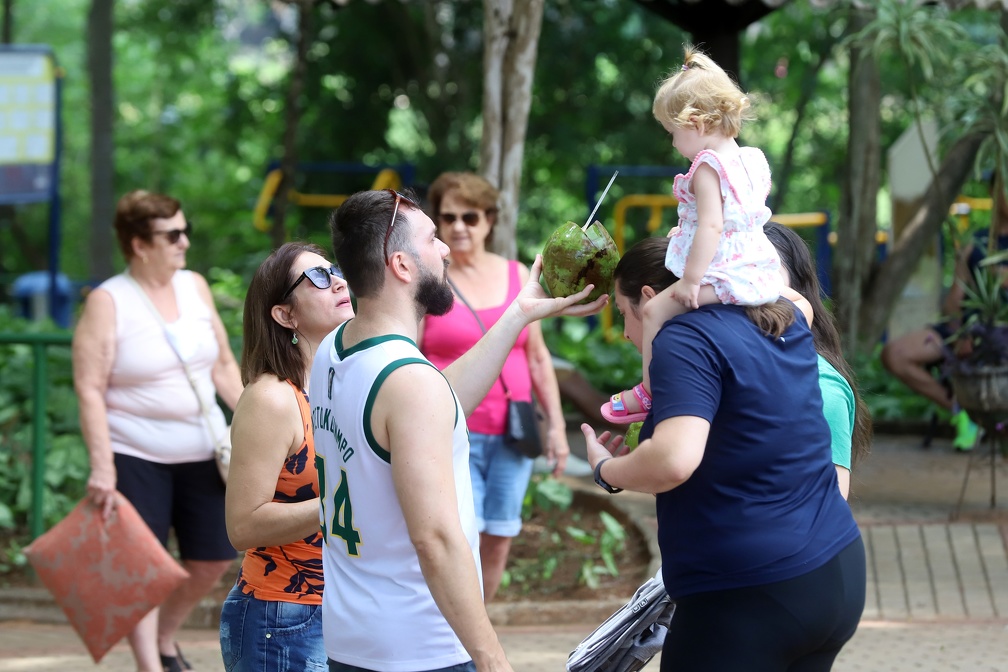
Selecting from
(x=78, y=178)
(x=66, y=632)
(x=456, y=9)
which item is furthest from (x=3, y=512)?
(x=78, y=178)

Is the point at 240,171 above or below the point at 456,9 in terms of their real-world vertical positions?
below

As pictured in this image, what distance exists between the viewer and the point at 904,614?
18.3 ft

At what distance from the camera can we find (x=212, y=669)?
16.6 ft

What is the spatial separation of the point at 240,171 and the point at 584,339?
11.8 metres

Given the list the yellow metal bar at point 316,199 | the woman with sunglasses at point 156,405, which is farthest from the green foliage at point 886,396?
the woman with sunglasses at point 156,405

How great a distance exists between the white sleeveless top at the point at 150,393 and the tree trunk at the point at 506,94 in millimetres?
2559

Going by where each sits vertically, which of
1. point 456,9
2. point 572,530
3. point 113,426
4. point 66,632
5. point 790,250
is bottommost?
point 66,632

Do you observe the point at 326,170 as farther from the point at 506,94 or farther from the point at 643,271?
the point at 643,271

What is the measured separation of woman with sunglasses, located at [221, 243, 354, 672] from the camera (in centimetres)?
287

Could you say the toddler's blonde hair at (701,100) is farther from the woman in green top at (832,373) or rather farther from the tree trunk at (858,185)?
the tree trunk at (858,185)

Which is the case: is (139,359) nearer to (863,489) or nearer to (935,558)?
(935,558)

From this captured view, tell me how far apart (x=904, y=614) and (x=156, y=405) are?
3445 millimetres

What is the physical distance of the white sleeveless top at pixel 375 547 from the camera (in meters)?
2.36

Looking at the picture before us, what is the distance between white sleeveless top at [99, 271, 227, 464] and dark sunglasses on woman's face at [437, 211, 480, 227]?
1.14 meters
